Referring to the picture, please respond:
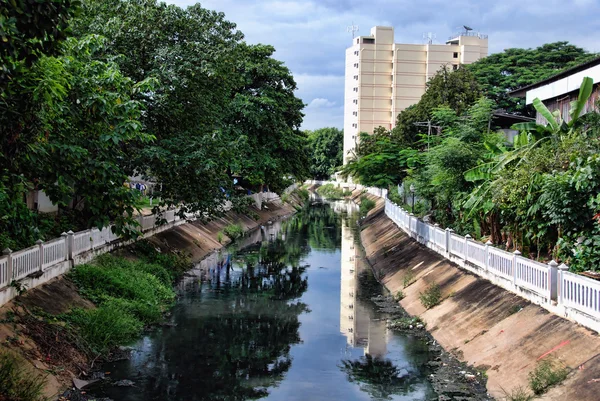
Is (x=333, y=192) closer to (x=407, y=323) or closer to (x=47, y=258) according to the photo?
(x=407, y=323)

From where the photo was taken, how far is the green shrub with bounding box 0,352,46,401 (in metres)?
10.2

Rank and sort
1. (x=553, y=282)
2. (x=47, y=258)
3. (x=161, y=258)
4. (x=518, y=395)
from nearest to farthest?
(x=518, y=395)
(x=553, y=282)
(x=47, y=258)
(x=161, y=258)

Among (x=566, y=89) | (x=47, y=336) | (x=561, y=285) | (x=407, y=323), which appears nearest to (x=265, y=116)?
(x=566, y=89)

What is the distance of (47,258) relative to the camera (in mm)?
16234

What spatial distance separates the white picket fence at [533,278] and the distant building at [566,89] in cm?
696

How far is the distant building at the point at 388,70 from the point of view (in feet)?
317

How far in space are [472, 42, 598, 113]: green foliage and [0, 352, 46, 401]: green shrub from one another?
55212 mm

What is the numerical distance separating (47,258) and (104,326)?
2.76 m

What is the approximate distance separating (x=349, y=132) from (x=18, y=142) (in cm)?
9688

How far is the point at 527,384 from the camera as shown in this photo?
35.7ft

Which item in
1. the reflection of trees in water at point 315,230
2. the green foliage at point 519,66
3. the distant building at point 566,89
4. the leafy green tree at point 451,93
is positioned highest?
the green foliage at point 519,66

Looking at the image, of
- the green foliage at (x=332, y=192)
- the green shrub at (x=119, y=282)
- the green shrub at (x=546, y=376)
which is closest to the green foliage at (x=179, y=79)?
the green shrub at (x=119, y=282)

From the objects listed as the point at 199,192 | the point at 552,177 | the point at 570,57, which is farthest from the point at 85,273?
the point at 570,57

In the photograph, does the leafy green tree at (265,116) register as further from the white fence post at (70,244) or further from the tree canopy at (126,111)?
the white fence post at (70,244)
